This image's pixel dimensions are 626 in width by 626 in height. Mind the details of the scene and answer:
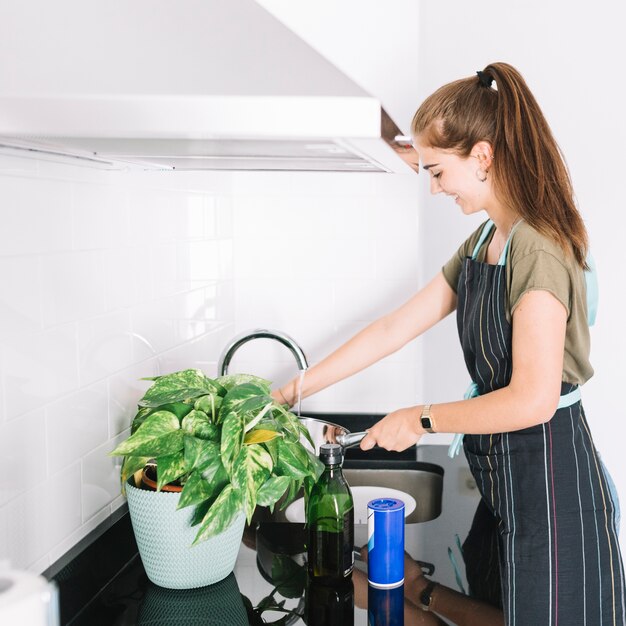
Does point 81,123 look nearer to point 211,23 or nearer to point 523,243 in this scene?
point 211,23

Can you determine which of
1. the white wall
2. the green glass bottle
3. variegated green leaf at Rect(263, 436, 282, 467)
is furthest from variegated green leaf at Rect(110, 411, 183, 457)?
the white wall

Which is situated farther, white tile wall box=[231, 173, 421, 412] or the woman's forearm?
white tile wall box=[231, 173, 421, 412]

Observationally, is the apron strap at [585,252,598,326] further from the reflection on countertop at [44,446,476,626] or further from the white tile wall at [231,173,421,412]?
the white tile wall at [231,173,421,412]

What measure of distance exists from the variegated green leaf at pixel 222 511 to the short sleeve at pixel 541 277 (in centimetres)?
52

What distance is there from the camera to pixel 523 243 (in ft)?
4.21

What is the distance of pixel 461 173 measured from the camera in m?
1.35

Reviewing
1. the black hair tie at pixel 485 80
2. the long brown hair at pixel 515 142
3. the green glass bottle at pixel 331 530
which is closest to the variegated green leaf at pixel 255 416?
the green glass bottle at pixel 331 530

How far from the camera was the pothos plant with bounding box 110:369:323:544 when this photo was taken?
3.45 ft

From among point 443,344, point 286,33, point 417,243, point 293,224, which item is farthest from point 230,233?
point 286,33

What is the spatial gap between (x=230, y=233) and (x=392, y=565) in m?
1.04

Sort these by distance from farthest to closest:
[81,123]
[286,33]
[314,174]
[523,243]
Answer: [314,174] → [523,243] → [286,33] → [81,123]

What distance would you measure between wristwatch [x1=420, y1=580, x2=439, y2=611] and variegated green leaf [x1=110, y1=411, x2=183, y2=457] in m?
0.41

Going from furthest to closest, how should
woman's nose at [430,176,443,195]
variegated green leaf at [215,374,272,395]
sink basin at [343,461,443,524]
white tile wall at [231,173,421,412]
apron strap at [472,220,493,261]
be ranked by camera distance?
white tile wall at [231,173,421,412] → sink basin at [343,461,443,524] → apron strap at [472,220,493,261] → woman's nose at [430,176,443,195] → variegated green leaf at [215,374,272,395]

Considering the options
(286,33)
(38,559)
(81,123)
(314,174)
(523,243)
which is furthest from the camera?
(314,174)
